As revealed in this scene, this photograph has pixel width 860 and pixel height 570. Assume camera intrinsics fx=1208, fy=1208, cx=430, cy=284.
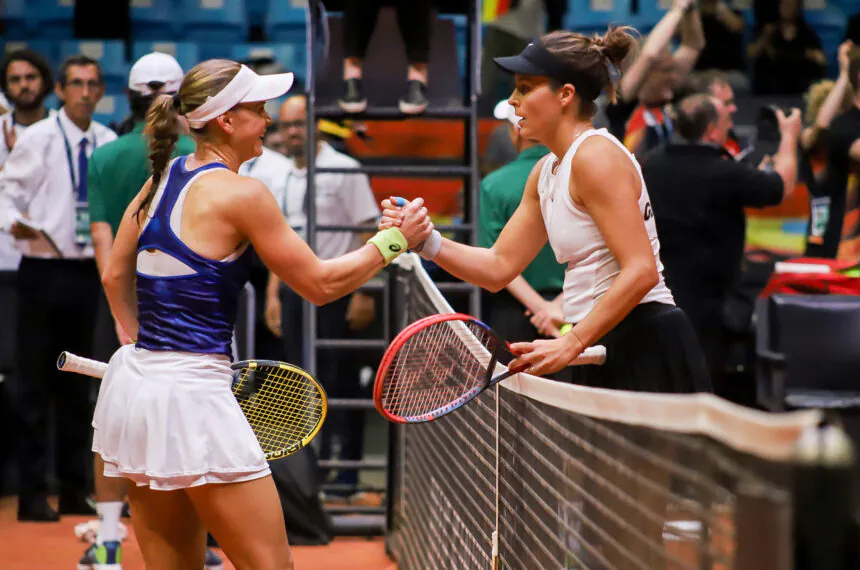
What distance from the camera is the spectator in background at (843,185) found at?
20.5 ft

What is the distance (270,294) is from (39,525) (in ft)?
5.32

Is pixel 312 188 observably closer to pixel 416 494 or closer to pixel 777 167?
pixel 416 494

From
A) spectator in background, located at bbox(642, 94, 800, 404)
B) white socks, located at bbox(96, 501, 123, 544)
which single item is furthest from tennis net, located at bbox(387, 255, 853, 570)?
spectator in background, located at bbox(642, 94, 800, 404)

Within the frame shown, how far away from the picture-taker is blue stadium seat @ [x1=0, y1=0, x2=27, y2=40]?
400 inches

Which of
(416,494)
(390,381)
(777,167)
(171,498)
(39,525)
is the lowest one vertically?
(39,525)

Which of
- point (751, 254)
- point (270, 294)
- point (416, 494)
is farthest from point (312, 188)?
point (751, 254)

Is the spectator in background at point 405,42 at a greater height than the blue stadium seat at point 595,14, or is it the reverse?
the blue stadium seat at point 595,14

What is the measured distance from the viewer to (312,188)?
587 cm

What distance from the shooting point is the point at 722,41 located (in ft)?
31.5

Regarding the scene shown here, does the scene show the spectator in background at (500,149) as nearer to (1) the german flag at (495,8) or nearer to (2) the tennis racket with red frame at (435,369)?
(1) the german flag at (495,8)

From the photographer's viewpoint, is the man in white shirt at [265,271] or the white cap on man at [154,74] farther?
the man in white shirt at [265,271]

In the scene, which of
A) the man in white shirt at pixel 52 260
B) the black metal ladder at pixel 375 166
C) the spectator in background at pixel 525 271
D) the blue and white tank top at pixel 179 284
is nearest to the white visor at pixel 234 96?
the blue and white tank top at pixel 179 284

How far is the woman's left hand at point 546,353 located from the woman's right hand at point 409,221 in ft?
1.97

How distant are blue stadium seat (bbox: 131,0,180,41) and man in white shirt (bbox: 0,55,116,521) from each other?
184 inches
